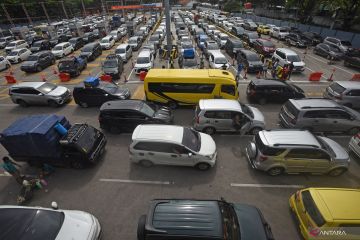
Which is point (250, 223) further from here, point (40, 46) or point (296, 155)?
point (40, 46)

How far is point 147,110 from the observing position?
1232 cm

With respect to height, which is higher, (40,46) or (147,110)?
(147,110)

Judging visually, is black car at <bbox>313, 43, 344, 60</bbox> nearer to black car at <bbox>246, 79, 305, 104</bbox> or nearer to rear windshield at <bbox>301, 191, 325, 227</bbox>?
black car at <bbox>246, 79, 305, 104</bbox>

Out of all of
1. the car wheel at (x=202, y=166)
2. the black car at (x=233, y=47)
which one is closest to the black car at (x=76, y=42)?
the black car at (x=233, y=47)

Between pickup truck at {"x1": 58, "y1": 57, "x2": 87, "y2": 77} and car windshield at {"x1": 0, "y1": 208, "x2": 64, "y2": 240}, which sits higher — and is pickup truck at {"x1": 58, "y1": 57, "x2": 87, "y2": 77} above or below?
below

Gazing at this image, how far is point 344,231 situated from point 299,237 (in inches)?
58.4

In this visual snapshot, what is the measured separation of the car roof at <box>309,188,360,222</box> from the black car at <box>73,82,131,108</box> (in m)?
12.9

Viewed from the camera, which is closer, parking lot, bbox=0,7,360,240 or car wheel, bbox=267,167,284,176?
parking lot, bbox=0,7,360,240

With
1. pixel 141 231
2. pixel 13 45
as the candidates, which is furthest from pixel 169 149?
pixel 13 45

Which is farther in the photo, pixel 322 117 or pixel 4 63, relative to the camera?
pixel 4 63

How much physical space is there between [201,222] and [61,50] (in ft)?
103

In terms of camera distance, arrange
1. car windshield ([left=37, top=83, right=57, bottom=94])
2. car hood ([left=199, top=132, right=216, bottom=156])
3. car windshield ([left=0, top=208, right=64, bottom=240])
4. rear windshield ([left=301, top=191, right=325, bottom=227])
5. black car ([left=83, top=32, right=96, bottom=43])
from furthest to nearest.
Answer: black car ([left=83, top=32, right=96, bottom=43])
car windshield ([left=37, top=83, right=57, bottom=94])
car hood ([left=199, top=132, right=216, bottom=156])
rear windshield ([left=301, top=191, right=325, bottom=227])
car windshield ([left=0, top=208, right=64, bottom=240])

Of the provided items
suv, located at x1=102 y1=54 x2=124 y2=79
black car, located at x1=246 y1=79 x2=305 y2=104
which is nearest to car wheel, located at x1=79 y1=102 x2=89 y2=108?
suv, located at x1=102 y1=54 x2=124 y2=79

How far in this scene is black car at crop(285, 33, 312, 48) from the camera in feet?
102
